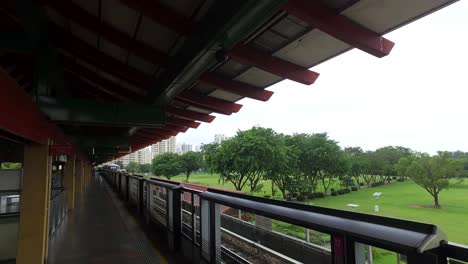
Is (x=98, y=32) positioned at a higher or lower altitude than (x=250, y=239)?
higher

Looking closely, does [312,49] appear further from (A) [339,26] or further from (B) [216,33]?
(B) [216,33]

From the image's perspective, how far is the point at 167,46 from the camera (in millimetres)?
4648

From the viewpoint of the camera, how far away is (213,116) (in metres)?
8.66

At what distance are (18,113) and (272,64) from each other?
2.92 meters

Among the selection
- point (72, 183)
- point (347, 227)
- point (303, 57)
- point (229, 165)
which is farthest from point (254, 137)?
point (347, 227)

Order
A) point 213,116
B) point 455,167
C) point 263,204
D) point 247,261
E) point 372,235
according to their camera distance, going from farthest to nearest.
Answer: point 455,167
point 213,116
point 247,261
point 263,204
point 372,235

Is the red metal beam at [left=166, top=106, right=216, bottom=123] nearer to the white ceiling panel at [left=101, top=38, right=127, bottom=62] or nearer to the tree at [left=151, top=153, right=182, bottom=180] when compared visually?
the white ceiling panel at [left=101, top=38, right=127, bottom=62]

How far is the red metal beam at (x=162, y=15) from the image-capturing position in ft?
11.4

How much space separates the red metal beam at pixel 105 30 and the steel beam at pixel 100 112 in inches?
66.1

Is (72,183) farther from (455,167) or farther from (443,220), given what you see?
(455,167)

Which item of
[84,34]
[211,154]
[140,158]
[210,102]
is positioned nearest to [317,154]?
[211,154]

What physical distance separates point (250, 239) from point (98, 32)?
10.6 ft

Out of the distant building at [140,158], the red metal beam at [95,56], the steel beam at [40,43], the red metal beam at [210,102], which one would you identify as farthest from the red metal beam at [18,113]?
the distant building at [140,158]

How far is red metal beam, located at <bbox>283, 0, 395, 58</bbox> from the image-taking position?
2887mm
